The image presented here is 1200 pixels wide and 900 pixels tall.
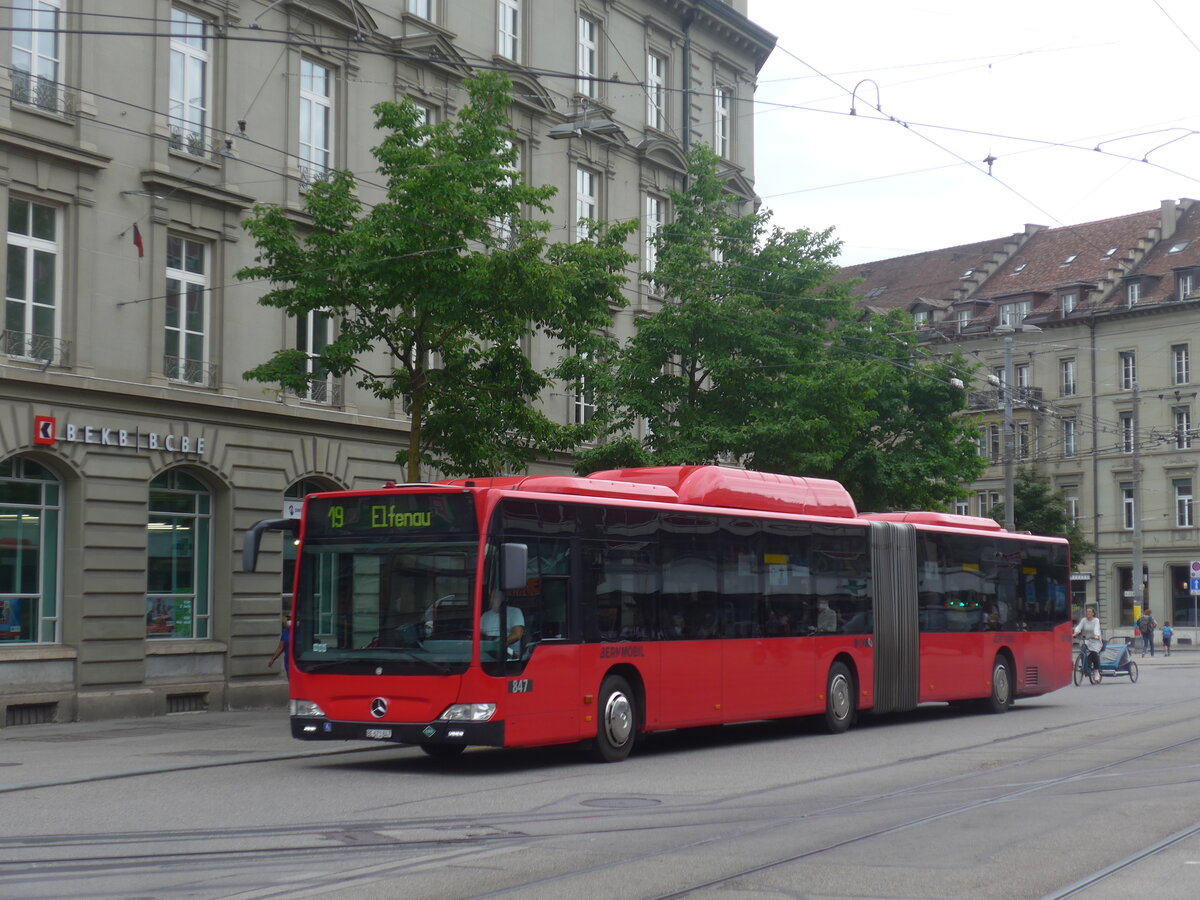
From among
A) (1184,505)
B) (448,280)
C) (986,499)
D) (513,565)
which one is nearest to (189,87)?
(448,280)

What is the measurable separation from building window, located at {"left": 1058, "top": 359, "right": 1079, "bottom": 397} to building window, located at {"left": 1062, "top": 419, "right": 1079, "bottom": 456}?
138 centimetres

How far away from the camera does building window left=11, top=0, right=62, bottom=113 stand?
2170 centimetres

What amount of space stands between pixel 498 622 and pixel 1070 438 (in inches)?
2523

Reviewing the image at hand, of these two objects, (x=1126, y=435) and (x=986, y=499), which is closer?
(x=1126, y=435)

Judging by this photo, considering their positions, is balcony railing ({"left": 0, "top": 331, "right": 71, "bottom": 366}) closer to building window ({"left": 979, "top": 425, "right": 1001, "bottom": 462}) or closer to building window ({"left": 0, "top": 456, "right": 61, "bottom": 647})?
building window ({"left": 0, "top": 456, "right": 61, "bottom": 647})

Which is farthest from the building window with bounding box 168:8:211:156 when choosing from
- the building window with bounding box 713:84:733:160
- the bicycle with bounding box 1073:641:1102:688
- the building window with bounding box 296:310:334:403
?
the bicycle with bounding box 1073:641:1102:688

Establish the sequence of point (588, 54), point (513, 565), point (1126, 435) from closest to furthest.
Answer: point (513, 565)
point (588, 54)
point (1126, 435)

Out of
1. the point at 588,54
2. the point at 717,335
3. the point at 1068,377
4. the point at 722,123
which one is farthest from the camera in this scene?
the point at 1068,377

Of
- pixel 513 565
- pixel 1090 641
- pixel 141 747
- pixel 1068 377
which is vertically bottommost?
pixel 141 747

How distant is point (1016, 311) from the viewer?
76688mm

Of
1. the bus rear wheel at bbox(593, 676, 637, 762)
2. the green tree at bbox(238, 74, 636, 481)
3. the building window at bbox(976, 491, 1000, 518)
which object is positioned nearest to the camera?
the bus rear wheel at bbox(593, 676, 637, 762)

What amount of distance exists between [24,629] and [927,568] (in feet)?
40.8

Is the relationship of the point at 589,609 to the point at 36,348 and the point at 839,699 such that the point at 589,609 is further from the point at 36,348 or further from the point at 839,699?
the point at 36,348

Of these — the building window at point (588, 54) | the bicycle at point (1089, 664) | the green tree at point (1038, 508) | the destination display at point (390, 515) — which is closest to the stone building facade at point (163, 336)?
the building window at point (588, 54)
